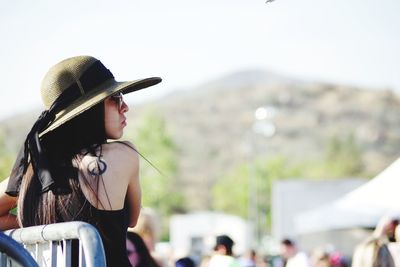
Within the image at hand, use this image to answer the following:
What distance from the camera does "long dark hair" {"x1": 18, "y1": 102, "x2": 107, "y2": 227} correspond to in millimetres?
3010

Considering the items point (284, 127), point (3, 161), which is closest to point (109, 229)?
point (3, 161)

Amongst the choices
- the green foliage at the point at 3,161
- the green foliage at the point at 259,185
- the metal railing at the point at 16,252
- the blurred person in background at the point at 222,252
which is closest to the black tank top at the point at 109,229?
the metal railing at the point at 16,252

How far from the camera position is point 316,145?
7037 inches

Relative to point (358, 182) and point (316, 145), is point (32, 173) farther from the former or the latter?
point (316, 145)

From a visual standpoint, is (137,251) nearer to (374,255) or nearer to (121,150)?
(374,255)

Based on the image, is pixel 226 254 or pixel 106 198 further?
pixel 226 254

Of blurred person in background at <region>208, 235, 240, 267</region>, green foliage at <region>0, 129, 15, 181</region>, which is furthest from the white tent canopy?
green foliage at <region>0, 129, 15, 181</region>

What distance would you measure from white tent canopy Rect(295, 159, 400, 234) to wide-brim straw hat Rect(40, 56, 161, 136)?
8.17 m

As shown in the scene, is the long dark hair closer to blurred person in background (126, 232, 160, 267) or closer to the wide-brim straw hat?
the wide-brim straw hat

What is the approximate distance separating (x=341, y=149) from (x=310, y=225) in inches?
4267

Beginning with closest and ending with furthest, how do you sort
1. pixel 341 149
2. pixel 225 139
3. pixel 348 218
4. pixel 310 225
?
pixel 348 218 → pixel 310 225 → pixel 341 149 → pixel 225 139

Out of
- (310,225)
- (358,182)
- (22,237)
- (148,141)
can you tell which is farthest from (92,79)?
(148,141)

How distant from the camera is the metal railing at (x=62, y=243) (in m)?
2.32

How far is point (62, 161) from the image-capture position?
10.0 feet
